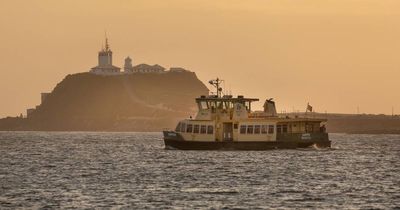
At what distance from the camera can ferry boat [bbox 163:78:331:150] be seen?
12725 centimetres

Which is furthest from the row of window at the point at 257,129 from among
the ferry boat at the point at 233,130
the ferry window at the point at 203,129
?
the ferry window at the point at 203,129

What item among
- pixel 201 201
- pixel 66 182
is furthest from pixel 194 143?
pixel 201 201

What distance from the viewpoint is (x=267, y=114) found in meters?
134

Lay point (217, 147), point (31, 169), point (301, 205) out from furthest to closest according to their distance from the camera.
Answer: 1. point (217, 147)
2. point (31, 169)
3. point (301, 205)

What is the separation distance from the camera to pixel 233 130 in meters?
128

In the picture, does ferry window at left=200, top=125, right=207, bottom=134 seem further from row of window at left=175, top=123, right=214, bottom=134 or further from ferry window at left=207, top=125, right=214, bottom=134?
ferry window at left=207, top=125, right=214, bottom=134

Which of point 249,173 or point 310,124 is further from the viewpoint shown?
point 310,124

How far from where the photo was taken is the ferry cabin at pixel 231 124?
127m

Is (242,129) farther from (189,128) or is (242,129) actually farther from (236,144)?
(189,128)

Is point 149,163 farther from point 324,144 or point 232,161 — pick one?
point 324,144

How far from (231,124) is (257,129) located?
10.3 ft

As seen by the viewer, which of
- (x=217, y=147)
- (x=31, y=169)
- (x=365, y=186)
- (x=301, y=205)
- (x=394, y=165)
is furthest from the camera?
(x=217, y=147)

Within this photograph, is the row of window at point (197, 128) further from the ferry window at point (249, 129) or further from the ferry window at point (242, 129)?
the ferry window at point (249, 129)

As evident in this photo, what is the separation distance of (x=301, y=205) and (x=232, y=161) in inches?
1750
